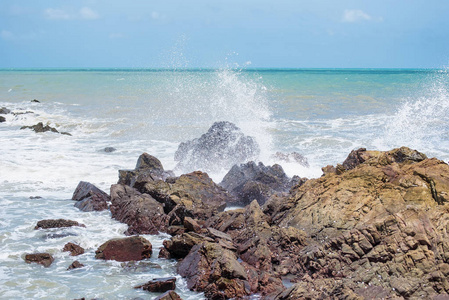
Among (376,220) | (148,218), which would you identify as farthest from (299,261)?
(148,218)

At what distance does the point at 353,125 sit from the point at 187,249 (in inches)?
635

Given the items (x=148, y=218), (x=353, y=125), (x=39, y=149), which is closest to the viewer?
(x=148, y=218)

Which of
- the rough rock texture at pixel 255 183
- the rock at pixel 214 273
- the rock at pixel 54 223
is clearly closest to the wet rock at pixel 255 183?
the rough rock texture at pixel 255 183

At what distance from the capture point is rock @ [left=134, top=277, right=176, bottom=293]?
5793 millimetres

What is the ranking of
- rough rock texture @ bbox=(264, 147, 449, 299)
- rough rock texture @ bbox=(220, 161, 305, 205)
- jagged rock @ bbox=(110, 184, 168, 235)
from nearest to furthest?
rough rock texture @ bbox=(264, 147, 449, 299) → jagged rock @ bbox=(110, 184, 168, 235) → rough rock texture @ bbox=(220, 161, 305, 205)

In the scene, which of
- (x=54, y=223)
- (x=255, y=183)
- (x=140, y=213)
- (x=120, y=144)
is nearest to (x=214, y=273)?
(x=140, y=213)

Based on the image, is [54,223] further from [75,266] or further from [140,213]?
[75,266]

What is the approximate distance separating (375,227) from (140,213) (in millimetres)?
4425

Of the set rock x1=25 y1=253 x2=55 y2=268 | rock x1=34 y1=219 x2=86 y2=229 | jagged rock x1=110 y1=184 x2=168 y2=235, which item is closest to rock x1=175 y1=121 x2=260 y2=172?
jagged rock x1=110 y1=184 x2=168 y2=235

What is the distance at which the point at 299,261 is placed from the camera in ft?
20.8

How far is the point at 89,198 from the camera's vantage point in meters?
9.60

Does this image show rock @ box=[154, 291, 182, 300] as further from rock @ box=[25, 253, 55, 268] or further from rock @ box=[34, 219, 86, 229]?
rock @ box=[34, 219, 86, 229]

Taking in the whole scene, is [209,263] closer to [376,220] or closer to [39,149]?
[376,220]

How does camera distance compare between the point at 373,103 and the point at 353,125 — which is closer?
the point at 353,125
